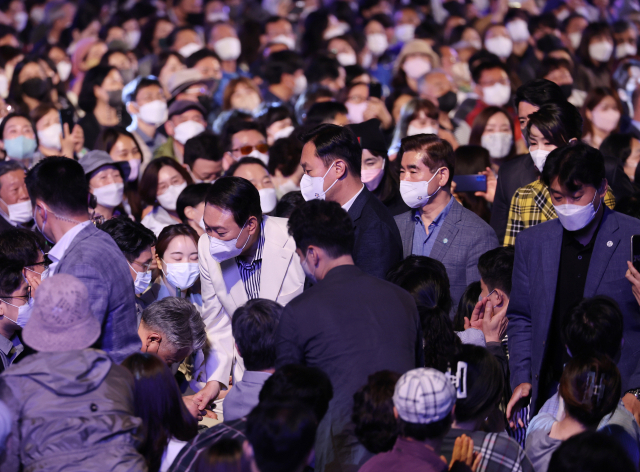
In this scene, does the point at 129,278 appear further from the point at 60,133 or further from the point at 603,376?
the point at 60,133

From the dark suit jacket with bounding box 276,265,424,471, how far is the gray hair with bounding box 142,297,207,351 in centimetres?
128

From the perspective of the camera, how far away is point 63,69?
10.0m

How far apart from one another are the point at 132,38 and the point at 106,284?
8908mm

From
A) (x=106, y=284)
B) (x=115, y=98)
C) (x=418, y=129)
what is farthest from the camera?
(x=115, y=98)

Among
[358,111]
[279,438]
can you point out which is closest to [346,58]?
[358,111]

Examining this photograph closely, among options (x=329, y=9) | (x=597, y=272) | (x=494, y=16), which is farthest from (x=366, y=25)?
(x=597, y=272)

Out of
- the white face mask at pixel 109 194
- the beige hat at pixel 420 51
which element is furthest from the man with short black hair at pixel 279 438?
the beige hat at pixel 420 51

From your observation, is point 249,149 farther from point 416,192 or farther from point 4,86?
point 4,86

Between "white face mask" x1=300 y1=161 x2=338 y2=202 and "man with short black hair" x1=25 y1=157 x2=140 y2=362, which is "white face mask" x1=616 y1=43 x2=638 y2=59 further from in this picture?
"man with short black hair" x1=25 y1=157 x2=140 y2=362

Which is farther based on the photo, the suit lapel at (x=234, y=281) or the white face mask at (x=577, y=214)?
the suit lapel at (x=234, y=281)

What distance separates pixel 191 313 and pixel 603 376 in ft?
7.39

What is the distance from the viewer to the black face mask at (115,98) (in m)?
8.27

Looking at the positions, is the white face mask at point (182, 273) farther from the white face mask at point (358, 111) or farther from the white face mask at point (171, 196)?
the white face mask at point (358, 111)

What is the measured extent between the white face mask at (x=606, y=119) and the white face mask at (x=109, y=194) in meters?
4.67
